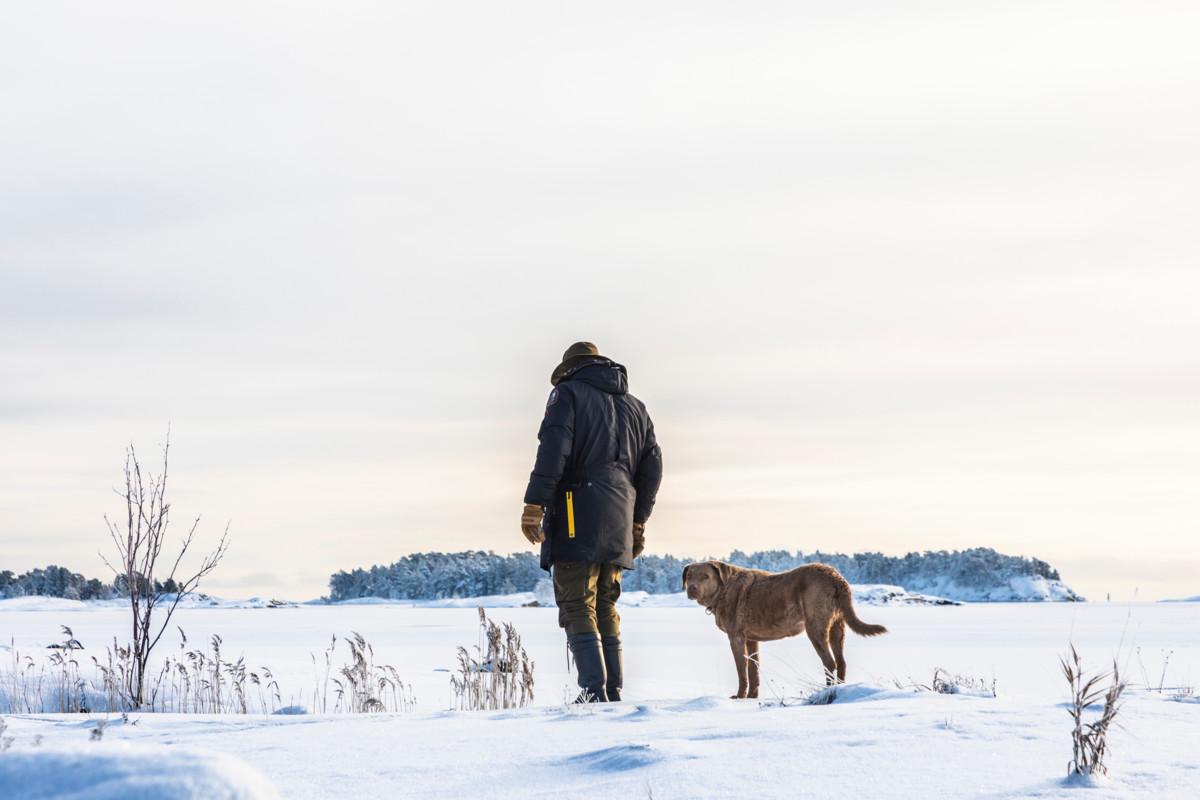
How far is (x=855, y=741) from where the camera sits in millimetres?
3885

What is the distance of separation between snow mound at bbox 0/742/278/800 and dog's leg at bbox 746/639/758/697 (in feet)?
19.6

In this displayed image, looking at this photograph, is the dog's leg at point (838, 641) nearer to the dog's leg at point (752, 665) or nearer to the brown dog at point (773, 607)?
the brown dog at point (773, 607)

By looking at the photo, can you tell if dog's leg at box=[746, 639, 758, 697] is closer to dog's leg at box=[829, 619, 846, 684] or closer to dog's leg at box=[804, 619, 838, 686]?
dog's leg at box=[804, 619, 838, 686]

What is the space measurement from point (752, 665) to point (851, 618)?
0.87 m

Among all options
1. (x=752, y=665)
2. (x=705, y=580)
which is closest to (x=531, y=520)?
(x=705, y=580)

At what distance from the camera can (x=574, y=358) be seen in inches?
281

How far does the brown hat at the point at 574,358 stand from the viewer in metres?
7.12

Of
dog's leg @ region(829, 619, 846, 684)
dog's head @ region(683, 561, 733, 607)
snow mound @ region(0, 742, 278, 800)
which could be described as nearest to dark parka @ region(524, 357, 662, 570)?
dog's head @ region(683, 561, 733, 607)

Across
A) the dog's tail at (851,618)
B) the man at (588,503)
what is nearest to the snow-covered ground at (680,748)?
the man at (588,503)

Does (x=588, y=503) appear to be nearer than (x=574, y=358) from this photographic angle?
Yes

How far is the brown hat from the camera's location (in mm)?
7121

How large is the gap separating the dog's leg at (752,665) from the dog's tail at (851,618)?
753 millimetres

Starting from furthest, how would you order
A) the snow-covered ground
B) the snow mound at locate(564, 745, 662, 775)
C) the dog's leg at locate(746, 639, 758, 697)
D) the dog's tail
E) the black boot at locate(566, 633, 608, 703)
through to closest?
1. the dog's leg at locate(746, 639, 758, 697)
2. the dog's tail
3. the black boot at locate(566, 633, 608, 703)
4. the snow mound at locate(564, 745, 662, 775)
5. the snow-covered ground

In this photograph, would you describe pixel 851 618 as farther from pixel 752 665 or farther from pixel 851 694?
pixel 851 694
